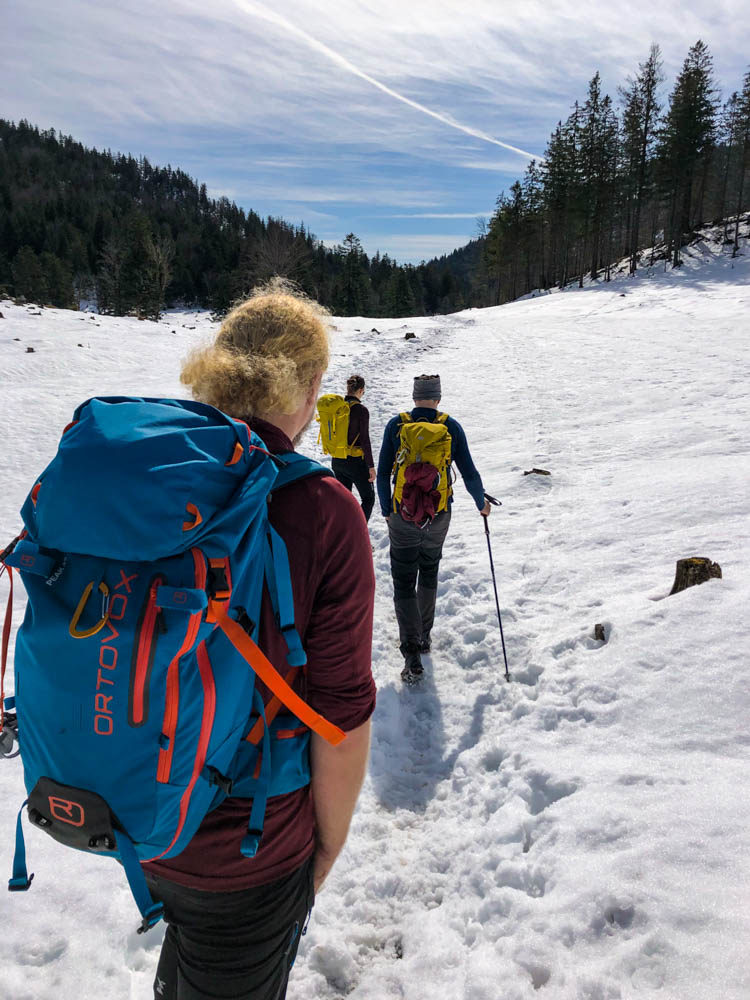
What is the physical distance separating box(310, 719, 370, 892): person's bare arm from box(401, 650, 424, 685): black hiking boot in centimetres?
299

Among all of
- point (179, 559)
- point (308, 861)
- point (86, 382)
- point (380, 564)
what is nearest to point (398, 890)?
point (308, 861)

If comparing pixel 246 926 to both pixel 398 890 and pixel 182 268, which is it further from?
pixel 182 268

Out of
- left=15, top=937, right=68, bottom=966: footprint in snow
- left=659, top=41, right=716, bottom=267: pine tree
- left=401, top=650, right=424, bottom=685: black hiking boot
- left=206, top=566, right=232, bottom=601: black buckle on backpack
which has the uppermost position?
left=659, top=41, right=716, bottom=267: pine tree

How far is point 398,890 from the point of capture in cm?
296

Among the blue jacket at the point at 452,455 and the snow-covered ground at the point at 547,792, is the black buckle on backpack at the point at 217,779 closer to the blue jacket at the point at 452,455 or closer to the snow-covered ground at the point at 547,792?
the snow-covered ground at the point at 547,792

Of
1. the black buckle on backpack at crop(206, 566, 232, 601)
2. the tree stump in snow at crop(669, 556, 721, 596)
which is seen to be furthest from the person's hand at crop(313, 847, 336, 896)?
the tree stump in snow at crop(669, 556, 721, 596)

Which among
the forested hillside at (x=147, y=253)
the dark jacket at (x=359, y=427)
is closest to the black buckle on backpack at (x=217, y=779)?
the dark jacket at (x=359, y=427)

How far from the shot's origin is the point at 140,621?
1068 mm

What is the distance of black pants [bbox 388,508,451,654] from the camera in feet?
14.5

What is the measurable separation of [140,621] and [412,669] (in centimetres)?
375

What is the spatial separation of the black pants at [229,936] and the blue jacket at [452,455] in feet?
10.5

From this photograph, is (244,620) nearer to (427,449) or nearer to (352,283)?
(427,449)

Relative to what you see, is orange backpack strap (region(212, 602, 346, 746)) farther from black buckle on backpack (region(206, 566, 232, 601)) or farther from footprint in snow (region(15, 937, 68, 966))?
footprint in snow (region(15, 937, 68, 966))

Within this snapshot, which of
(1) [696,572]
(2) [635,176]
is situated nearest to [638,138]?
(2) [635,176]
